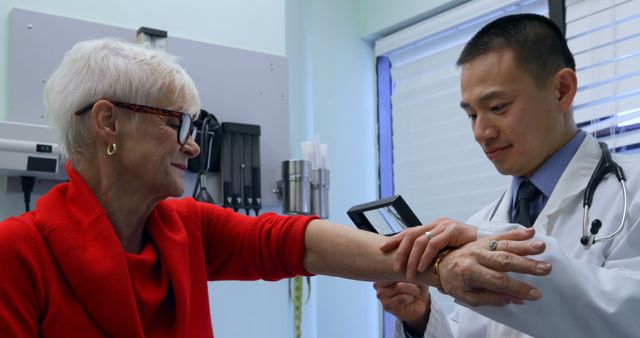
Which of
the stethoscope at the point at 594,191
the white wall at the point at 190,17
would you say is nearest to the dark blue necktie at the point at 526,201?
the stethoscope at the point at 594,191

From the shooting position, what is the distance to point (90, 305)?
1256 millimetres

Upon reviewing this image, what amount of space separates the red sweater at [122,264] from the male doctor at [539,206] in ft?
0.98

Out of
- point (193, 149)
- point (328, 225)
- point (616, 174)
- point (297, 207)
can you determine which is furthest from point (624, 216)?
point (297, 207)

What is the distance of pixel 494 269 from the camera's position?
1.19m

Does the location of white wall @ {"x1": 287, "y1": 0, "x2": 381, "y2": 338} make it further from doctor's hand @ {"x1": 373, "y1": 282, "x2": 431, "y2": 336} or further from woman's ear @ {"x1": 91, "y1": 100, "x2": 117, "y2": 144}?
woman's ear @ {"x1": 91, "y1": 100, "x2": 117, "y2": 144}

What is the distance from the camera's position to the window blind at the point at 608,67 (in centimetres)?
233

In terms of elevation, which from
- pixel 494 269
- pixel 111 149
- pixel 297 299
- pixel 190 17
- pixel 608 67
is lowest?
pixel 297 299

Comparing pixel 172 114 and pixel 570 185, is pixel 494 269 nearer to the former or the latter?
pixel 570 185

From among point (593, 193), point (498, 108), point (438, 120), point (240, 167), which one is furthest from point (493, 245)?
point (438, 120)

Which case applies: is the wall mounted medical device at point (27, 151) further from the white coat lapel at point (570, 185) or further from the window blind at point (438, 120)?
the window blind at point (438, 120)

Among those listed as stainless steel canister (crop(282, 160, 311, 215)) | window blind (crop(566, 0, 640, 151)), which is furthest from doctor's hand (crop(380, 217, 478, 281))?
window blind (crop(566, 0, 640, 151))

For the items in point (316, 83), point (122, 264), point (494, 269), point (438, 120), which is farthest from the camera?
point (316, 83)

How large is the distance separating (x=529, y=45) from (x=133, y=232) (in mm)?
984

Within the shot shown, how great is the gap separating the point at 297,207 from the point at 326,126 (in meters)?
0.74
